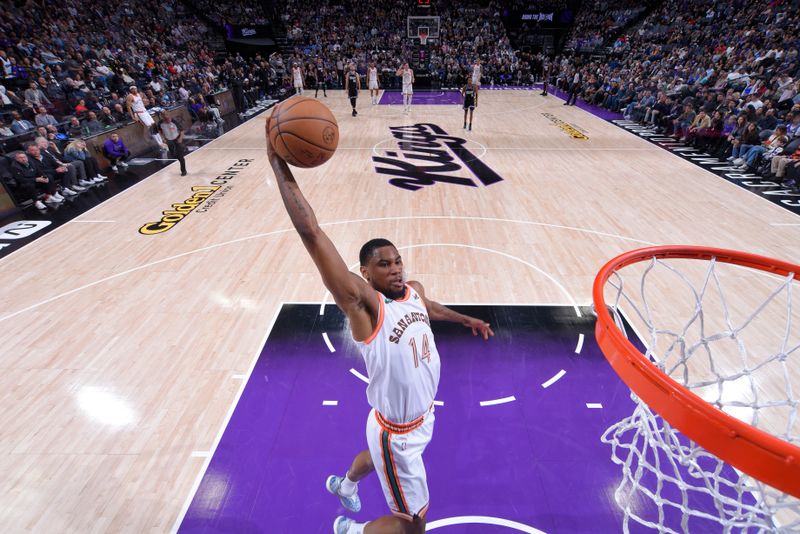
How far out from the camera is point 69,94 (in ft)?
39.2

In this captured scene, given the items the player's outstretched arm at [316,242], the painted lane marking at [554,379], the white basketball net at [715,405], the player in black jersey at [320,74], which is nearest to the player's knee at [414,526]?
the white basketball net at [715,405]

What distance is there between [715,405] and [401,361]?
2316mm

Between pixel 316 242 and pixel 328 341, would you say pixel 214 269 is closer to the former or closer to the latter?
pixel 328 341

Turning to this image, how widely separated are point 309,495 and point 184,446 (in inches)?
44.2

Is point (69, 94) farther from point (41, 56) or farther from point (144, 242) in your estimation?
point (144, 242)

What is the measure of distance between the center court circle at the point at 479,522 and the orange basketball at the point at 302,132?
93.0 inches

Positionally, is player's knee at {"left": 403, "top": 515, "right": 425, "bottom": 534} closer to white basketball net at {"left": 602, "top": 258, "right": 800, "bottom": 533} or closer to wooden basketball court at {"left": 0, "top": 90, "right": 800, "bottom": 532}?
white basketball net at {"left": 602, "top": 258, "right": 800, "bottom": 533}

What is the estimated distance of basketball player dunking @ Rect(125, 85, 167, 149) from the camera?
10.9 m

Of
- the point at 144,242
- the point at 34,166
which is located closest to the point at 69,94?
the point at 34,166

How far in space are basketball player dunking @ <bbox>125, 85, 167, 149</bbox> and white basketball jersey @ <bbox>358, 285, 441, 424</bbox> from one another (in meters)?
11.0

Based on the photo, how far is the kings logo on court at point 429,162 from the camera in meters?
9.25

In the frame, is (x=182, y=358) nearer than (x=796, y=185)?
Yes

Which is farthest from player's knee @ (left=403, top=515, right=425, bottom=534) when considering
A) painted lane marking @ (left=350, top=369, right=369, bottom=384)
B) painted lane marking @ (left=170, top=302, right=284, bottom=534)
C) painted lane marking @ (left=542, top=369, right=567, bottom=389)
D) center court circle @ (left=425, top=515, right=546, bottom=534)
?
painted lane marking @ (left=542, top=369, right=567, bottom=389)

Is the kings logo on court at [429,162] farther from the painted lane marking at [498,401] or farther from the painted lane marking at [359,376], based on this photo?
the painted lane marking at [498,401]
